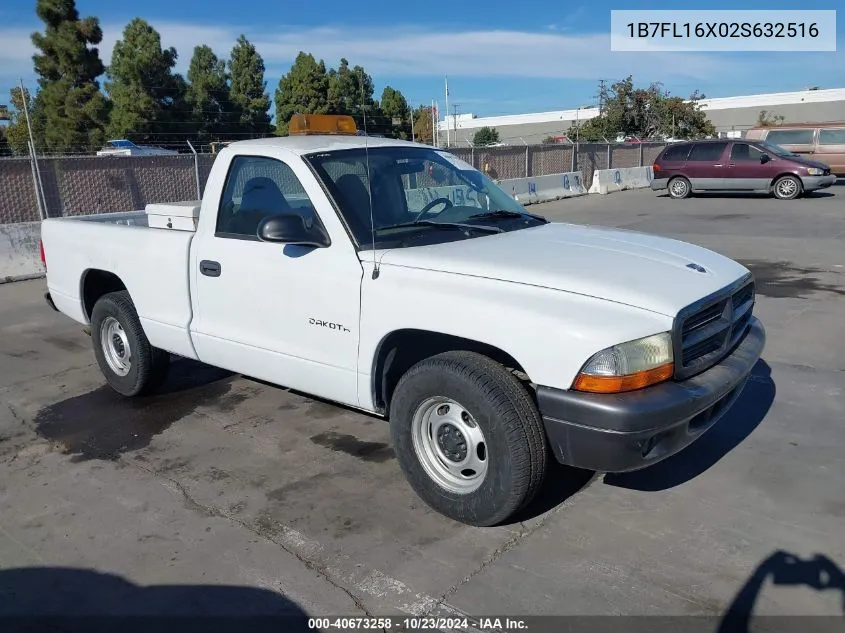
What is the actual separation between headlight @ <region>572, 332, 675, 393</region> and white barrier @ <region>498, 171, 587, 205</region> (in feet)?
54.0

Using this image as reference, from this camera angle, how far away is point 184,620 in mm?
2902

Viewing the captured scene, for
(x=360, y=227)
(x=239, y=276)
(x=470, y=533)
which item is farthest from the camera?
(x=239, y=276)

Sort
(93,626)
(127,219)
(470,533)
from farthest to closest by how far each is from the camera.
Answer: (127,219)
(470,533)
(93,626)

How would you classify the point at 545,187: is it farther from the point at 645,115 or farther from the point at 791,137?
the point at 645,115

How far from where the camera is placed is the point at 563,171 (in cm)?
2389

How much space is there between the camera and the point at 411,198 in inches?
169

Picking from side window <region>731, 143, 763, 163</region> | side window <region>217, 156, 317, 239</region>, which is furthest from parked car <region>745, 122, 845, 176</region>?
side window <region>217, 156, 317, 239</region>

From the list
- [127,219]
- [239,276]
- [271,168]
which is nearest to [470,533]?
[239,276]

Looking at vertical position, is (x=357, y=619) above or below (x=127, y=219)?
below

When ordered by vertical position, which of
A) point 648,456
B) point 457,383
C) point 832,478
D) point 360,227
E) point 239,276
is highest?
point 360,227

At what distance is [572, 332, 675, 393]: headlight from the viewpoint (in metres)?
2.97

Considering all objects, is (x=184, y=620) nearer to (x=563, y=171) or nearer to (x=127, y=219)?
(x=127, y=219)

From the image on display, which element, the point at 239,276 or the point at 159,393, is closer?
the point at 239,276

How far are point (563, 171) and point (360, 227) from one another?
21.1 metres
